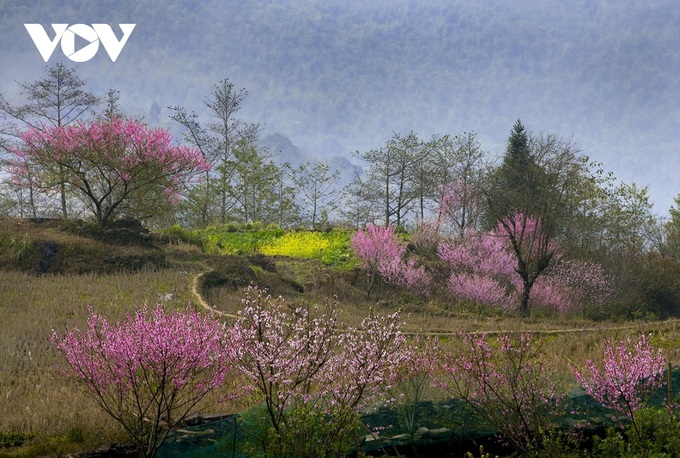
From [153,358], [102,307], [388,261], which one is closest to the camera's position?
[153,358]

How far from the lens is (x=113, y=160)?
70.7 feet

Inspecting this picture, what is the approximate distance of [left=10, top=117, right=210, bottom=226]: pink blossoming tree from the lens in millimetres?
21281

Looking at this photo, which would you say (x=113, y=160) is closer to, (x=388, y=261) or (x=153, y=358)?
(x=388, y=261)

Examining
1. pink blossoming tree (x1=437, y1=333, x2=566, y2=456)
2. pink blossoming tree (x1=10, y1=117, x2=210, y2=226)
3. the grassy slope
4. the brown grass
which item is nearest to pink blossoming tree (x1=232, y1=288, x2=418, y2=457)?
pink blossoming tree (x1=437, y1=333, x2=566, y2=456)

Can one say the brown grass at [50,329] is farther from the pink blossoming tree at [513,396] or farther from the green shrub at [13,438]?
the pink blossoming tree at [513,396]

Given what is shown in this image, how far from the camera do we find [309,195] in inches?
1706

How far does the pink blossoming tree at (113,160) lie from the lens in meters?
21.3

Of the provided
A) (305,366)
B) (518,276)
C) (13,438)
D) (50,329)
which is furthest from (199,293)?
(518,276)

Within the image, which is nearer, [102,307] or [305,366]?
[305,366]

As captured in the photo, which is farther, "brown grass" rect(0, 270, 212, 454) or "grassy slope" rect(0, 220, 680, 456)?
"grassy slope" rect(0, 220, 680, 456)

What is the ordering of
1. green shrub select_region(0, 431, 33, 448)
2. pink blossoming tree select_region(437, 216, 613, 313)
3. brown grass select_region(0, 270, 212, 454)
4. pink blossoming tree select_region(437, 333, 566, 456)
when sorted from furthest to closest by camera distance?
1. pink blossoming tree select_region(437, 216, 613, 313)
2. brown grass select_region(0, 270, 212, 454)
3. green shrub select_region(0, 431, 33, 448)
4. pink blossoming tree select_region(437, 333, 566, 456)

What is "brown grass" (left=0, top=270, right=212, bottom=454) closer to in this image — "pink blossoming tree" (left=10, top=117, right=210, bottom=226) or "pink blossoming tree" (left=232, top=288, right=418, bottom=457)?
"pink blossoming tree" (left=232, top=288, right=418, bottom=457)

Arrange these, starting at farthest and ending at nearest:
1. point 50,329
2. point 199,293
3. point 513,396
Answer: point 199,293
point 50,329
point 513,396

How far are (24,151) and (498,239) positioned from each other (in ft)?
58.6
